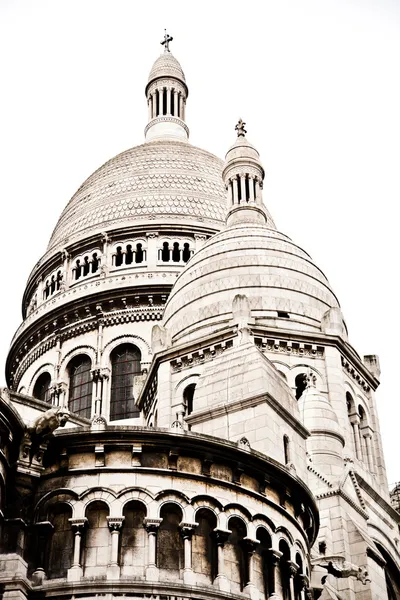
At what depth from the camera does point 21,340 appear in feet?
175

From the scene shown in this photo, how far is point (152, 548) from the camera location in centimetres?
2170

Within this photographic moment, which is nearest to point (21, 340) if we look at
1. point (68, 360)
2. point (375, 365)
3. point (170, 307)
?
point (68, 360)

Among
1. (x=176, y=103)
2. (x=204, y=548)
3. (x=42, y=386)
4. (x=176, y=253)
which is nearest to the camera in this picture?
(x=204, y=548)

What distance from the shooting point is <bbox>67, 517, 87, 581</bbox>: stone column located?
838 inches

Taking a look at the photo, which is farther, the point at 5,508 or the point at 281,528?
the point at 281,528

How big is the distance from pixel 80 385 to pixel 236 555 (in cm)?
2762

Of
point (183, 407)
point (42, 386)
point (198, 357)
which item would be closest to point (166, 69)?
point (42, 386)

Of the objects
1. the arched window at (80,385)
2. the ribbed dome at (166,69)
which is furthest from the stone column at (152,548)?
the ribbed dome at (166,69)

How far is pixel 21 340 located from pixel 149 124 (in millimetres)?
21051

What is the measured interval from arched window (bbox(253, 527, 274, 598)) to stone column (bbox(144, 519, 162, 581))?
2381mm

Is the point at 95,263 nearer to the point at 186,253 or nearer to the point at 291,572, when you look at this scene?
the point at 186,253

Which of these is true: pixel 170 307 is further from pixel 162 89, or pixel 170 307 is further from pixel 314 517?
pixel 162 89

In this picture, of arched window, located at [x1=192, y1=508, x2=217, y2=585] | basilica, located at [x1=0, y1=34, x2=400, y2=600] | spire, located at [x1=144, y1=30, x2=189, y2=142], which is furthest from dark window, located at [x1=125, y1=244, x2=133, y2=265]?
arched window, located at [x1=192, y1=508, x2=217, y2=585]

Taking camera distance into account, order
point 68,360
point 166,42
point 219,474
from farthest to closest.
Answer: point 166,42, point 68,360, point 219,474
